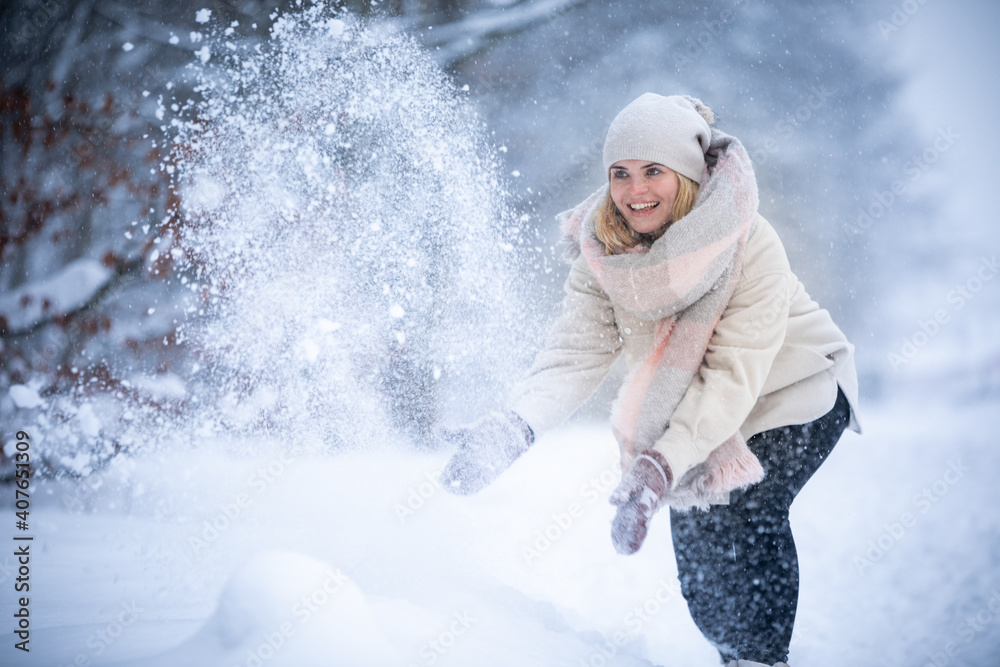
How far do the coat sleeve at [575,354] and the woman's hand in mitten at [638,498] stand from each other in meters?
0.33

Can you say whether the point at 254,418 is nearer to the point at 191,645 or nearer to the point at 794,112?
the point at 191,645

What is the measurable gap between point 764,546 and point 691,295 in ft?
1.85

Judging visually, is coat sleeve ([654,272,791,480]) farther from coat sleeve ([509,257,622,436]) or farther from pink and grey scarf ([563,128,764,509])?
coat sleeve ([509,257,622,436])

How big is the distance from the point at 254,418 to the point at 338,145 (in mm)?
866

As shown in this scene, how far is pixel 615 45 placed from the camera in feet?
5.63
